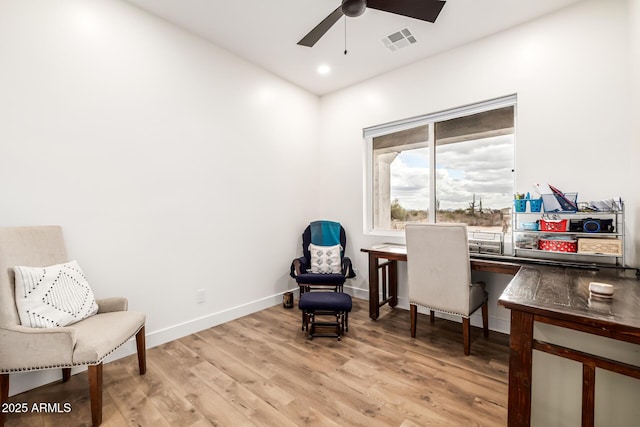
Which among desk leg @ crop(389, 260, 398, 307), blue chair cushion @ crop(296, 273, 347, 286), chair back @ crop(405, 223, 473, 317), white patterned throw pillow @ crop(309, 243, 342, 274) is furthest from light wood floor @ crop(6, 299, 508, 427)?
white patterned throw pillow @ crop(309, 243, 342, 274)

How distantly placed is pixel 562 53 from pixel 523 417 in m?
2.83

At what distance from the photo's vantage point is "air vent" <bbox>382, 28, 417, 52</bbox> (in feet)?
9.03

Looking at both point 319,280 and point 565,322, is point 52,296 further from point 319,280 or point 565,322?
point 565,322

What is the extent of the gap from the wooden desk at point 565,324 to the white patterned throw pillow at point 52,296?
253 cm

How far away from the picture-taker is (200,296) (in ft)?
9.33

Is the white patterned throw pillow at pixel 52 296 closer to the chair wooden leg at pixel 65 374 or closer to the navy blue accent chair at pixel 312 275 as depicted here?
the chair wooden leg at pixel 65 374

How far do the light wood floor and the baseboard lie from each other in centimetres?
6

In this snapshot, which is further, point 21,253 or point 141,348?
point 141,348

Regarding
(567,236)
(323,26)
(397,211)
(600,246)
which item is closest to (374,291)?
(397,211)

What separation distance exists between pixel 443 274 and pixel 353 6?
2203mm

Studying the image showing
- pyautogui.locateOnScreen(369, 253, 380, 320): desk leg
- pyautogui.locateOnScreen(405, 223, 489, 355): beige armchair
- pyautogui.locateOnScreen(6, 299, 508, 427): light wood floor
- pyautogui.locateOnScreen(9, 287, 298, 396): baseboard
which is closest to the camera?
pyautogui.locateOnScreen(6, 299, 508, 427): light wood floor

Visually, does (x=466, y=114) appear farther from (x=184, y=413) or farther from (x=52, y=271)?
(x=52, y=271)

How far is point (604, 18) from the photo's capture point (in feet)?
7.39

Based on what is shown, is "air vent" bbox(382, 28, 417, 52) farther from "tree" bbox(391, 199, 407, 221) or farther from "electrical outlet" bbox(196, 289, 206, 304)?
"electrical outlet" bbox(196, 289, 206, 304)
